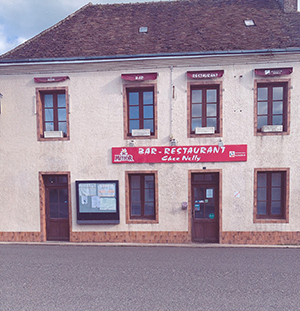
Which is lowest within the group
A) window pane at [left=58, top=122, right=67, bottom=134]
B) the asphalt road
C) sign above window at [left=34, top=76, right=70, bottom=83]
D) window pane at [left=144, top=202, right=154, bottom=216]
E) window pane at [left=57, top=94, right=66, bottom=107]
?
the asphalt road

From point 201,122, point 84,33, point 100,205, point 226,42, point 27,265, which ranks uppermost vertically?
point 84,33

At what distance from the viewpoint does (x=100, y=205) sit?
7.85 meters

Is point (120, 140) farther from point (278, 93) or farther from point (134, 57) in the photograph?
point (278, 93)

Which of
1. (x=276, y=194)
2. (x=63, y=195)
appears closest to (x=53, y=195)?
(x=63, y=195)

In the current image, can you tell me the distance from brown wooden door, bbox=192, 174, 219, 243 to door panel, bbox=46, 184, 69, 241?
183 inches

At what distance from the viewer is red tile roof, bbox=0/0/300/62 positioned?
7758 millimetres

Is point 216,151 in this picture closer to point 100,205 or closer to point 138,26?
point 100,205

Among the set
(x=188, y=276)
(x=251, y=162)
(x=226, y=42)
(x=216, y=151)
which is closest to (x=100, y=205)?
(x=188, y=276)

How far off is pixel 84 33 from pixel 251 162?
313 inches

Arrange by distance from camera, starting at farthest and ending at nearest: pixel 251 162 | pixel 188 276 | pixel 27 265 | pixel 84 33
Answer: pixel 84 33 < pixel 251 162 < pixel 27 265 < pixel 188 276

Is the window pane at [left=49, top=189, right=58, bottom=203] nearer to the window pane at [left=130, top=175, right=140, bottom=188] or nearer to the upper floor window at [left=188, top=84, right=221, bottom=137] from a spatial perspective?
the window pane at [left=130, top=175, right=140, bottom=188]

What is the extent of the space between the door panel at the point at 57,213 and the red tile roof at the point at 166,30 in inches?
190

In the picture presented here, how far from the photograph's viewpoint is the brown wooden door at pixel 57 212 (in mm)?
8117

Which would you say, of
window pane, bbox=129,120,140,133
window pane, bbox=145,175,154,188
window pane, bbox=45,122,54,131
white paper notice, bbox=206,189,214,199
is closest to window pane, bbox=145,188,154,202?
window pane, bbox=145,175,154,188
